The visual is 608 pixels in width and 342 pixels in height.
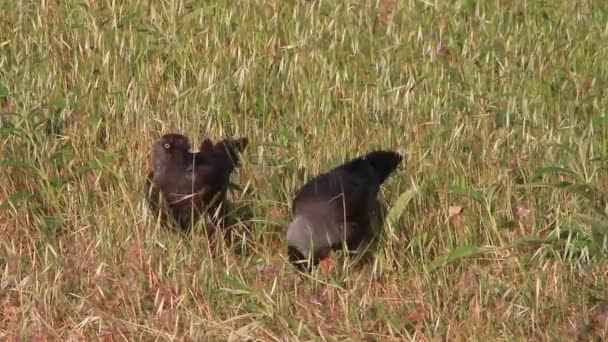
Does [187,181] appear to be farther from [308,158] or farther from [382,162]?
[382,162]

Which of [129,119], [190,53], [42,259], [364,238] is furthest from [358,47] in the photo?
[42,259]

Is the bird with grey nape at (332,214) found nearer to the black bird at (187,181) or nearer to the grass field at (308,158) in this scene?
the grass field at (308,158)

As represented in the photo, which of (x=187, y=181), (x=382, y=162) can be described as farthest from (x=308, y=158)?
(x=187, y=181)

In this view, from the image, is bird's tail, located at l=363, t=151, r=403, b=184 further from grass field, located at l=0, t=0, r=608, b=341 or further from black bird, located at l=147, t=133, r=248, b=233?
black bird, located at l=147, t=133, r=248, b=233

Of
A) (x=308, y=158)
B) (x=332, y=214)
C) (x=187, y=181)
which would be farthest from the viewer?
(x=308, y=158)

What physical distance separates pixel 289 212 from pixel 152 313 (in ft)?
2.76

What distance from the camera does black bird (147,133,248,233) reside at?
5.48m

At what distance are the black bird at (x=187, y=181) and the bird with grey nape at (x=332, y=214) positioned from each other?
0.31 metres

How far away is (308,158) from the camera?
5852mm

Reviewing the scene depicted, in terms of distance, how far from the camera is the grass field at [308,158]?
496 cm

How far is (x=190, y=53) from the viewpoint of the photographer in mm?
6965

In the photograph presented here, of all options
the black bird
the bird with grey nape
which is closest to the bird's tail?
the bird with grey nape

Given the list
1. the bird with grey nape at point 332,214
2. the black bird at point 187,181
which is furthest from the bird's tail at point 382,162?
the black bird at point 187,181

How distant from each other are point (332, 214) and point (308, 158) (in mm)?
530
